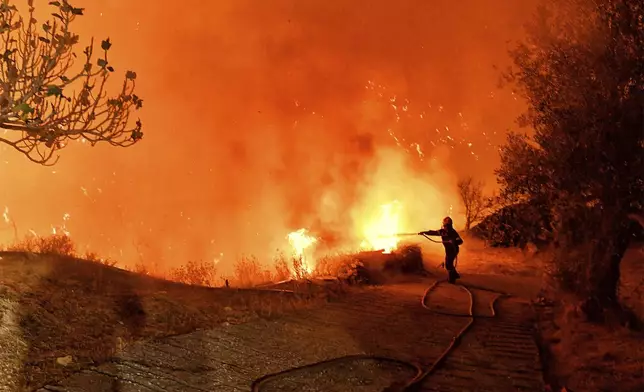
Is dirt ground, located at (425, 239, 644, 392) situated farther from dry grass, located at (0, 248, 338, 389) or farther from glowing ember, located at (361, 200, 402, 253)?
glowing ember, located at (361, 200, 402, 253)

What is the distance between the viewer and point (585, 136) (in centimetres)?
699

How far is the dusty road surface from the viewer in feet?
16.5

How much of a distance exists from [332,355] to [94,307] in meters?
3.02

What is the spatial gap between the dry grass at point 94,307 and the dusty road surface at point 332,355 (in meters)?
0.31

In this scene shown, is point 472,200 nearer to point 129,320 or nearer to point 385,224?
point 385,224

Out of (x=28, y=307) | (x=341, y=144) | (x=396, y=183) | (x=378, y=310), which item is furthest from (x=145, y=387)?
(x=341, y=144)

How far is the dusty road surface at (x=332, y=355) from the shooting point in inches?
197

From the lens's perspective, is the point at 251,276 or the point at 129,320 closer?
the point at 129,320

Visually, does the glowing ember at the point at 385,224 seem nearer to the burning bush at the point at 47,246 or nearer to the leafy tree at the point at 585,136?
the burning bush at the point at 47,246

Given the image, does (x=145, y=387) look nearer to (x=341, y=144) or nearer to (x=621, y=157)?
(x=621, y=157)

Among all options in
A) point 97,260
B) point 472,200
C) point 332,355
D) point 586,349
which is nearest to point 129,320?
point 332,355

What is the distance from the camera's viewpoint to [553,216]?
7.73m

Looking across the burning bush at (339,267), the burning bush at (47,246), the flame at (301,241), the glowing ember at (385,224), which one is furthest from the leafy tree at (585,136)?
the flame at (301,241)

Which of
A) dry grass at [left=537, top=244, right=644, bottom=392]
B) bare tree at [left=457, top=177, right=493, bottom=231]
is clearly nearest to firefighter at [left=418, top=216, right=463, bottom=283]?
dry grass at [left=537, top=244, right=644, bottom=392]
